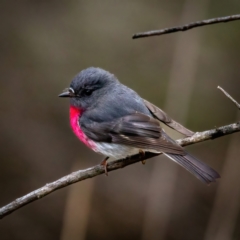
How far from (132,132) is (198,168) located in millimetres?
785

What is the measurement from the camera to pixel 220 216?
5.05m

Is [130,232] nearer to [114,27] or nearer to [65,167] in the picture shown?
[65,167]

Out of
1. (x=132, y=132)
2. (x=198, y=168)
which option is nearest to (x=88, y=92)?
(x=132, y=132)

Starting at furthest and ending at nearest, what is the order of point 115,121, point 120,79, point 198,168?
Answer: point 120,79, point 115,121, point 198,168

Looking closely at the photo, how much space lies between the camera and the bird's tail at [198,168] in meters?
3.44

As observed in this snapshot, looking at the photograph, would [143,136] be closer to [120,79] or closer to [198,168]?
[198,168]

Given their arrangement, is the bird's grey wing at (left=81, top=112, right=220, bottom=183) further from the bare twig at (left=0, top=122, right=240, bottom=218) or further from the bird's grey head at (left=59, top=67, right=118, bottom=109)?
the bird's grey head at (left=59, top=67, right=118, bottom=109)

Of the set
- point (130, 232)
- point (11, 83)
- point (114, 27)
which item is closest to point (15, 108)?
point (11, 83)

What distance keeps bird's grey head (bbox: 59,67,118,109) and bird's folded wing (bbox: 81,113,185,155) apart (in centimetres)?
28

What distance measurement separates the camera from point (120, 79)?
6684mm

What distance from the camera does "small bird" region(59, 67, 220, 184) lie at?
12.6 feet

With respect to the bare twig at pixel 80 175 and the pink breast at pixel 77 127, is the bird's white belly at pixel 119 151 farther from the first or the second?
the pink breast at pixel 77 127

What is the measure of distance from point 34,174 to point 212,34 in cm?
355

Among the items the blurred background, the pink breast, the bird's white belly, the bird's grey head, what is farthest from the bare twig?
the blurred background
